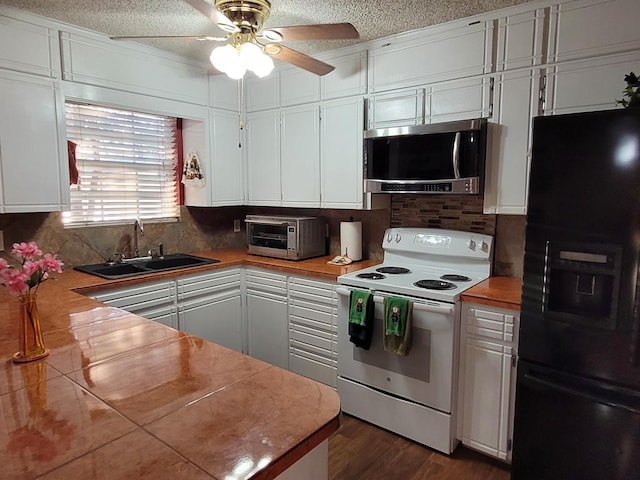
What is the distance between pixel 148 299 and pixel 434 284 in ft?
5.92

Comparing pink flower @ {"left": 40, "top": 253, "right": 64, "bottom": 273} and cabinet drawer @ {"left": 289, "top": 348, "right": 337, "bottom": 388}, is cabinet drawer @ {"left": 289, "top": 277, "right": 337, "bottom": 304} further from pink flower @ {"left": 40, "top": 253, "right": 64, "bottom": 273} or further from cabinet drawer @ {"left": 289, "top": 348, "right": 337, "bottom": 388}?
pink flower @ {"left": 40, "top": 253, "right": 64, "bottom": 273}

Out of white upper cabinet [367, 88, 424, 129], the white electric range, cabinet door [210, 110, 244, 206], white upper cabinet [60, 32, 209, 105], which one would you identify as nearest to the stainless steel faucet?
cabinet door [210, 110, 244, 206]

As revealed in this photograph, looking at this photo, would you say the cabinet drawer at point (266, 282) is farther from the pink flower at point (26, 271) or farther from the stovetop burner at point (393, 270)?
the pink flower at point (26, 271)

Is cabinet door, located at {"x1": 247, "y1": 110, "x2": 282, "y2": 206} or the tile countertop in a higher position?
cabinet door, located at {"x1": 247, "y1": 110, "x2": 282, "y2": 206}

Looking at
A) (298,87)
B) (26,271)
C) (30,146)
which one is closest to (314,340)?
(298,87)

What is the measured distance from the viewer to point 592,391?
1746 millimetres

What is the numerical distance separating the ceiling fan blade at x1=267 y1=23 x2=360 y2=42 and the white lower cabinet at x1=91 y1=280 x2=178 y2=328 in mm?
1754

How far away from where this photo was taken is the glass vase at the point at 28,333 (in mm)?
1332

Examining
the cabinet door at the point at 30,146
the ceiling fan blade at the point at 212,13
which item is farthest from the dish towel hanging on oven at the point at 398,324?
the cabinet door at the point at 30,146

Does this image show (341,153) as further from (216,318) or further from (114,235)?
(114,235)

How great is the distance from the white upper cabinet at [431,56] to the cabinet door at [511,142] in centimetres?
21

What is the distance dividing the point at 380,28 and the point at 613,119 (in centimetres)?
150

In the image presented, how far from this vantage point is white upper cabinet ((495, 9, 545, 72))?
7.37ft

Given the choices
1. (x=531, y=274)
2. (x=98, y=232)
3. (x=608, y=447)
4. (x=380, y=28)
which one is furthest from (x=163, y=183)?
(x=608, y=447)
